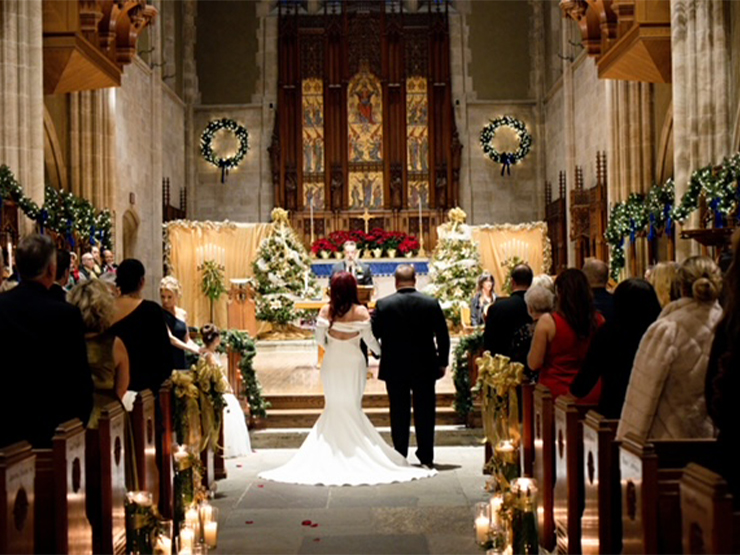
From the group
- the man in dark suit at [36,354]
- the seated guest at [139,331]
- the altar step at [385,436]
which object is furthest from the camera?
the altar step at [385,436]

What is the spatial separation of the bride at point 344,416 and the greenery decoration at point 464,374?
2.10 meters

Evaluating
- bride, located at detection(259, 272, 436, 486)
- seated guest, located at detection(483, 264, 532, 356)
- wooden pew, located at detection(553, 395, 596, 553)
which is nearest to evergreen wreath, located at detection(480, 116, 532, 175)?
bride, located at detection(259, 272, 436, 486)

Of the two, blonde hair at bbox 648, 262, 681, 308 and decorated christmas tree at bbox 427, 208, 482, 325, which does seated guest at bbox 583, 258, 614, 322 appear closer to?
blonde hair at bbox 648, 262, 681, 308

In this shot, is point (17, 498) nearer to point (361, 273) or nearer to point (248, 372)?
point (248, 372)

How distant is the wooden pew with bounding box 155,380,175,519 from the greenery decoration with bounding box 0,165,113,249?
535 cm

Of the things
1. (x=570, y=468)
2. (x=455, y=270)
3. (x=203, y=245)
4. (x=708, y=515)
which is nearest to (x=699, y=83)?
(x=455, y=270)

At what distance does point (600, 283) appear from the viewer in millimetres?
6441

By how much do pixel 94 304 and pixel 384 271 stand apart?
15940mm

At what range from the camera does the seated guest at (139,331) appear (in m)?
5.91

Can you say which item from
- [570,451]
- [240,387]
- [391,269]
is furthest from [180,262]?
[570,451]

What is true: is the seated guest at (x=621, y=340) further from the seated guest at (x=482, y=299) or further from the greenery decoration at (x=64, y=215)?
the seated guest at (x=482, y=299)

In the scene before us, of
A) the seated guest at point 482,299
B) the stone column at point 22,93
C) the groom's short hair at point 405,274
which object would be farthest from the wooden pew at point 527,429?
the seated guest at point 482,299

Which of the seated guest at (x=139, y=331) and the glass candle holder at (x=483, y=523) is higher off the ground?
the seated guest at (x=139, y=331)

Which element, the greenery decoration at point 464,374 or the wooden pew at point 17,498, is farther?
the greenery decoration at point 464,374
